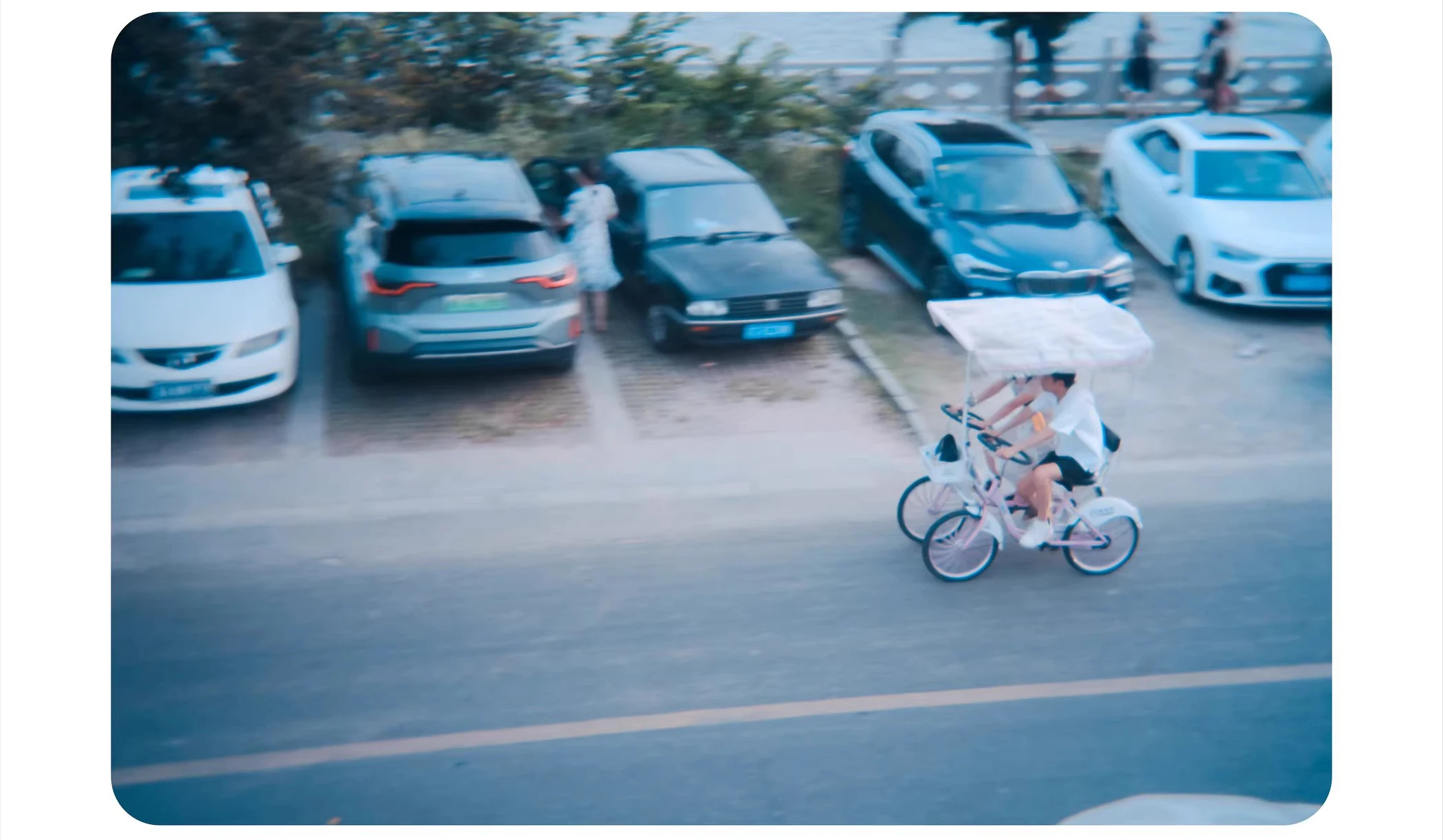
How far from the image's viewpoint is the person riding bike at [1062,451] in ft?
19.9

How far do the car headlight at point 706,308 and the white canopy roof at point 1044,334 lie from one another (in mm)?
1300

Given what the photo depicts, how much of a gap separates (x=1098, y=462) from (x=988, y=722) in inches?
65.0

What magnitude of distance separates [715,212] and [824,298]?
0.99 meters

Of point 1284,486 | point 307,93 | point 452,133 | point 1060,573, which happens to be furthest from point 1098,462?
point 307,93

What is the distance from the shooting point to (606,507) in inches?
258

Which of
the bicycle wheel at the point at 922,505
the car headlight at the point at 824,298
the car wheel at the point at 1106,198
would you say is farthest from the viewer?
the car wheel at the point at 1106,198

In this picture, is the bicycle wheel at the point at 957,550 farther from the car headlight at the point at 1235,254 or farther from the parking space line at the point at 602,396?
the car headlight at the point at 1235,254

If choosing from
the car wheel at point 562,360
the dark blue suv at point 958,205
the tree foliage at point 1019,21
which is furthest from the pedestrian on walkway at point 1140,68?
the car wheel at point 562,360

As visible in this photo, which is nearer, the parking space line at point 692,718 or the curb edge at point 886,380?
the parking space line at point 692,718

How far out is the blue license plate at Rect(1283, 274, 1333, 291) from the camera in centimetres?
688

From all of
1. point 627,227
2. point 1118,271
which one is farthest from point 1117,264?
point 627,227

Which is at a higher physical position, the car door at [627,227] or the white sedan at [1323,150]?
the white sedan at [1323,150]

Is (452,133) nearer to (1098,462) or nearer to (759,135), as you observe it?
(759,135)

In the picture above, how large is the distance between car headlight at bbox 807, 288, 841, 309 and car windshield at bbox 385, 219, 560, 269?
1.63 metres
